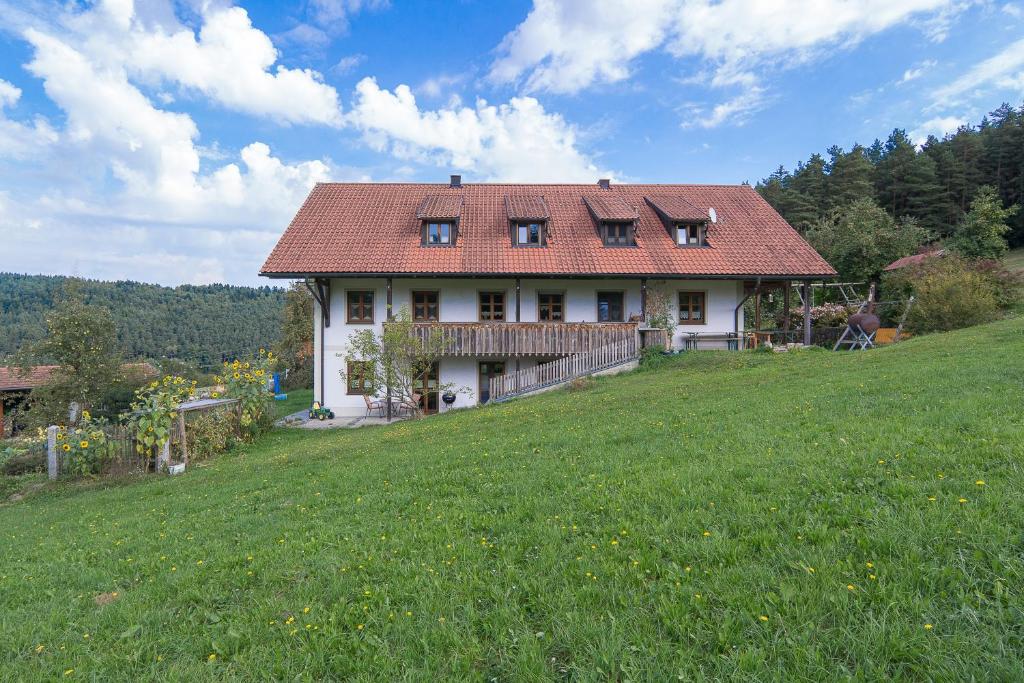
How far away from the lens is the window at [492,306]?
19250 millimetres

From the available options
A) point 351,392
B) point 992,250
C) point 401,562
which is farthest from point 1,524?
point 992,250

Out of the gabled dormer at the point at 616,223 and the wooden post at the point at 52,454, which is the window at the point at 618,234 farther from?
the wooden post at the point at 52,454

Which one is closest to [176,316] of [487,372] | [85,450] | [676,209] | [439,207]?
[439,207]

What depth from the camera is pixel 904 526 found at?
10.8 feet

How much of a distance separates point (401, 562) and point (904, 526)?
12.2 feet

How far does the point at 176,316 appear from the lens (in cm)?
7919

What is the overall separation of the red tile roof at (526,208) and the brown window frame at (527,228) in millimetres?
295

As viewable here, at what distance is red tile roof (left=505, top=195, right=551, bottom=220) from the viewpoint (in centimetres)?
1959

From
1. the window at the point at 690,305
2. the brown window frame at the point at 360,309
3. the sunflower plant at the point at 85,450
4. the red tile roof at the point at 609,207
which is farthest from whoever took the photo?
the red tile roof at the point at 609,207

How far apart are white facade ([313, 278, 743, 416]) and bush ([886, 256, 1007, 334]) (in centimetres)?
618

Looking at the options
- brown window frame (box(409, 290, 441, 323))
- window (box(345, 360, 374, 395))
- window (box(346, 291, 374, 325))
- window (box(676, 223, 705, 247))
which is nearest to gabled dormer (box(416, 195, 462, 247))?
brown window frame (box(409, 290, 441, 323))

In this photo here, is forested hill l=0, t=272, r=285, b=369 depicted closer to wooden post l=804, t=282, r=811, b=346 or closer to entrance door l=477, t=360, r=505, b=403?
entrance door l=477, t=360, r=505, b=403

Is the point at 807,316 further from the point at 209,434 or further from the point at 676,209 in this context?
the point at 209,434

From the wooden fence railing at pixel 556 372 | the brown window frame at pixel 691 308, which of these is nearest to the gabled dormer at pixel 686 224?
the brown window frame at pixel 691 308
